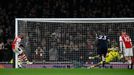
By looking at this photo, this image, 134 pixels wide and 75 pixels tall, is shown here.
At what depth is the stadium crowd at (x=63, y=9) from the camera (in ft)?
64.3

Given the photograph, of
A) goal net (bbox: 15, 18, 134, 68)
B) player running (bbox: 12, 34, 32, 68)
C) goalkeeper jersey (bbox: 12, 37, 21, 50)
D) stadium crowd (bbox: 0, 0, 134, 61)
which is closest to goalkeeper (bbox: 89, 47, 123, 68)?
goal net (bbox: 15, 18, 134, 68)

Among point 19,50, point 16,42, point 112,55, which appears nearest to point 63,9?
point 16,42

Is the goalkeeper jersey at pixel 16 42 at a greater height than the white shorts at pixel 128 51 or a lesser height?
greater

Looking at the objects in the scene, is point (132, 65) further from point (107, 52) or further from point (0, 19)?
point (0, 19)

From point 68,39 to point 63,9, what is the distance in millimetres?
5796

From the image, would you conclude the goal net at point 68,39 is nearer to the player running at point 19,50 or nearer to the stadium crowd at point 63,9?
the player running at point 19,50

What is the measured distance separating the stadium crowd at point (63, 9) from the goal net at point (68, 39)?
15.8 ft

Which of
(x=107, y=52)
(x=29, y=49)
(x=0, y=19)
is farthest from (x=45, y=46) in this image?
(x=0, y=19)

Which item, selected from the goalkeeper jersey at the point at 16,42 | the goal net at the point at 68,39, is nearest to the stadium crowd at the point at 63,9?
the goalkeeper jersey at the point at 16,42

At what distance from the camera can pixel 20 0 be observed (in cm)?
2044

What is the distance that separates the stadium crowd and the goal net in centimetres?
481

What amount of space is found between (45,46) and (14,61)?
101 centimetres

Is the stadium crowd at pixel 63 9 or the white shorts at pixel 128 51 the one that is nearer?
the white shorts at pixel 128 51

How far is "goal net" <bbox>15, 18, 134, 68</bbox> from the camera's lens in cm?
1424
